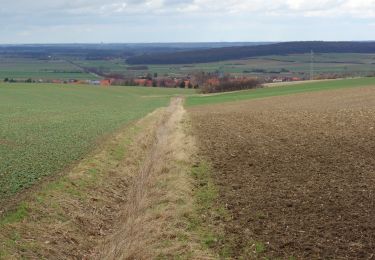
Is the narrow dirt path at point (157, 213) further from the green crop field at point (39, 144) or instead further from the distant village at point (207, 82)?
the distant village at point (207, 82)

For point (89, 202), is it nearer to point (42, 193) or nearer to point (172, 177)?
point (42, 193)

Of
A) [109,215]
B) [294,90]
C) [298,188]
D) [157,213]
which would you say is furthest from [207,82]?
[157,213]

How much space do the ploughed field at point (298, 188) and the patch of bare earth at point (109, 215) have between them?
3.71 feet

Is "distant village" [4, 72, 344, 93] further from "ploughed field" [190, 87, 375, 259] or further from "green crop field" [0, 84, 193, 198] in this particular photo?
"ploughed field" [190, 87, 375, 259]

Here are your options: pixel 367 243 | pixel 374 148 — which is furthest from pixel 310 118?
pixel 367 243

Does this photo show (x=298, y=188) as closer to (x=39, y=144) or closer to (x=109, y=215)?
(x=109, y=215)

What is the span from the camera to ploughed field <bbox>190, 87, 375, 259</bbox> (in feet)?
36.1

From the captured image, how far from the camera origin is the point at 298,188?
15.2m

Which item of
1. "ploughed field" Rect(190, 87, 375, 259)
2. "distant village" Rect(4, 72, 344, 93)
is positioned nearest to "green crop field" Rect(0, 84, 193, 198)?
"ploughed field" Rect(190, 87, 375, 259)

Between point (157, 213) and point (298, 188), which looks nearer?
point (157, 213)

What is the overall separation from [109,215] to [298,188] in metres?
5.04

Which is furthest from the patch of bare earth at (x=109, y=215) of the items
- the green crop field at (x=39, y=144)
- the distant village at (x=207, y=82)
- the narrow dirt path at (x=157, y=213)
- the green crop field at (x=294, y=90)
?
Result: the distant village at (x=207, y=82)

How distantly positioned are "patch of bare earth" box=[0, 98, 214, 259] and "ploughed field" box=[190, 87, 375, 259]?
3.71 ft

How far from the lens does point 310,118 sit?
104 ft
